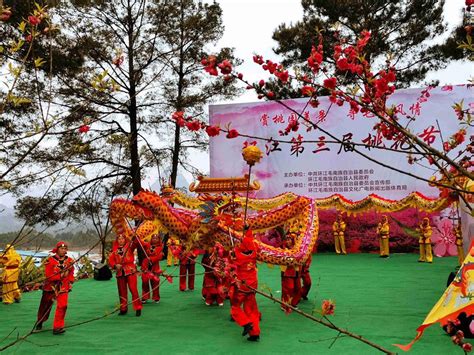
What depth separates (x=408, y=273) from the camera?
1089cm

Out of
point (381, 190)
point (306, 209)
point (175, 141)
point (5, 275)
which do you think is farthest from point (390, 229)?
point (5, 275)

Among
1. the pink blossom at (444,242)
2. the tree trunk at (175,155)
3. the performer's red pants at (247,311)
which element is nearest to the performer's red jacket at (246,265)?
the performer's red pants at (247,311)

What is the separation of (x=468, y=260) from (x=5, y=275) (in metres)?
7.23

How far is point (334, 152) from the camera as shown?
15.3 m

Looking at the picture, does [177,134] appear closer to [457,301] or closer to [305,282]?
[305,282]

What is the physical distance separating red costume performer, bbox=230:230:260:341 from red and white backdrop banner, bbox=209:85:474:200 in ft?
28.6

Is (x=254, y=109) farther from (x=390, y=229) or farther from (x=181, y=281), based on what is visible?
(x=181, y=281)

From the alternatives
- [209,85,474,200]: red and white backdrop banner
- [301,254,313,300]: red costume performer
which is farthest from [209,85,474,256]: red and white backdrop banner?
[301,254,313,300]: red costume performer

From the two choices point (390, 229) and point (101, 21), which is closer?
point (101, 21)

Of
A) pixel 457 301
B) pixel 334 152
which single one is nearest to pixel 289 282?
pixel 457 301

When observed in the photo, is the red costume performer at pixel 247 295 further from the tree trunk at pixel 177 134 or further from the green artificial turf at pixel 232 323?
the tree trunk at pixel 177 134

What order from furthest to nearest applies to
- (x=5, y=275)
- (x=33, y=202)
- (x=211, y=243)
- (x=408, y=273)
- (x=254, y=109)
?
(x=254, y=109)
(x=33, y=202)
(x=408, y=273)
(x=5, y=275)
(x=211, y=243)

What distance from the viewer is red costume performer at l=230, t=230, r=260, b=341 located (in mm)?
5547

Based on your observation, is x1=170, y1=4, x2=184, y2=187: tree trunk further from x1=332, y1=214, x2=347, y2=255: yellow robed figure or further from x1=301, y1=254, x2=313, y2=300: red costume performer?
x1=301, y1=254, x2=313, y2=300: red costume performer
